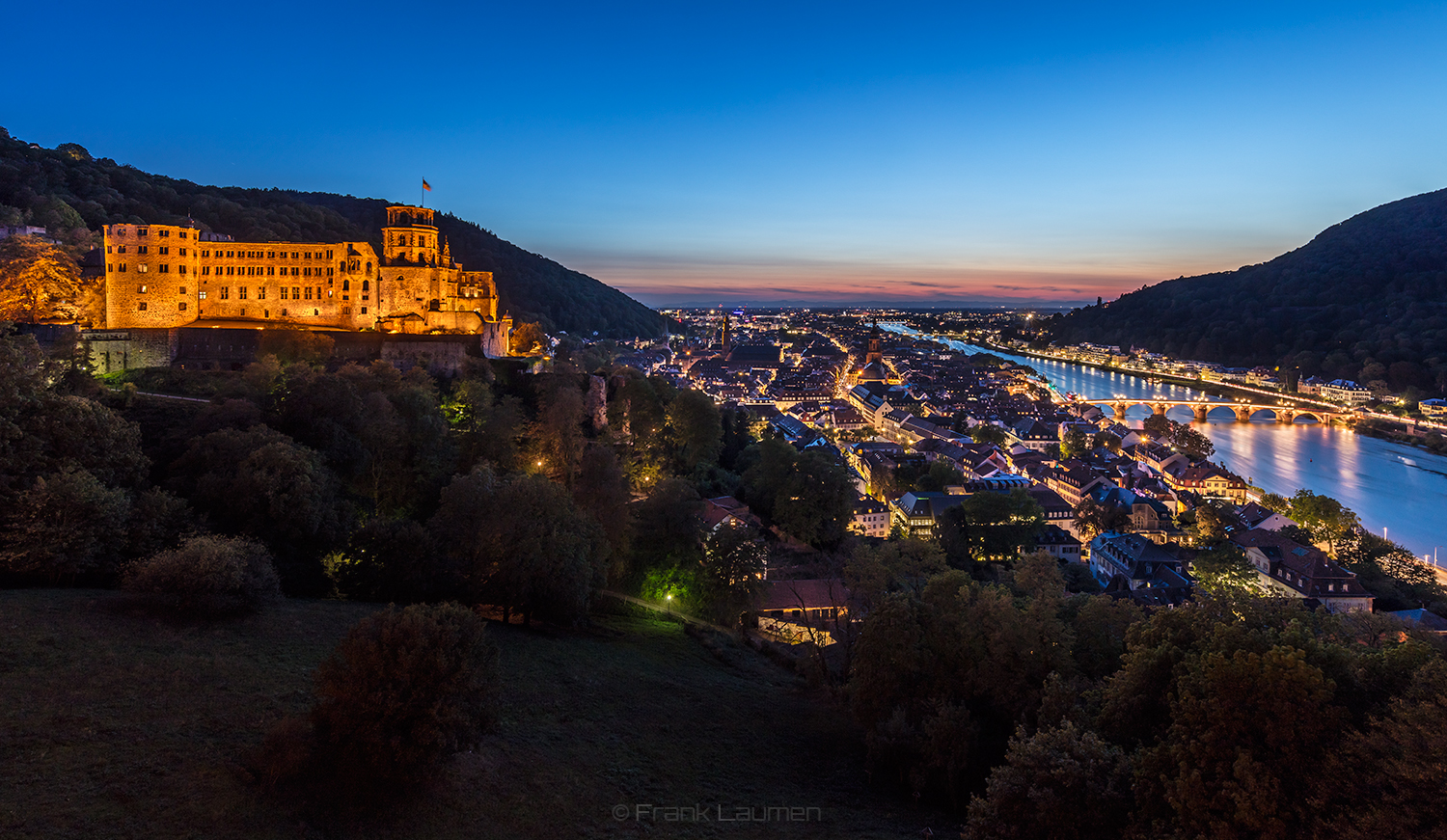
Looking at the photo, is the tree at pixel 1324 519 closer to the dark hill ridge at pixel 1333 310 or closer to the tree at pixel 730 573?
the tree at pixel 730 573

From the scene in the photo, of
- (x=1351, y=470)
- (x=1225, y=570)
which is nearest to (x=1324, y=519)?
(x=1225, y=570)

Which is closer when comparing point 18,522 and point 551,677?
point 18,522

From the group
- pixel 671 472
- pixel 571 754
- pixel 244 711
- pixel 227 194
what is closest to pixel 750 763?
pixel 571 754

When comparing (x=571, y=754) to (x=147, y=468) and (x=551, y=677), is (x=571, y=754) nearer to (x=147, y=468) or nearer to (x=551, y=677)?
(x=551, y=677)

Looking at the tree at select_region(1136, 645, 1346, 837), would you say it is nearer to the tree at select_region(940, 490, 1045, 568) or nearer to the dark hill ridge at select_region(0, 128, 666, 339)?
the tree at select_region(940, 490, 1045, 568)

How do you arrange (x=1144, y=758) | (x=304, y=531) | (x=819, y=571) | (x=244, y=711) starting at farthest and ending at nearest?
1. (x=819, y=571)
2. (x=304, y=531)
3. (x=244, y=711)
4. (x=1144, y=758)

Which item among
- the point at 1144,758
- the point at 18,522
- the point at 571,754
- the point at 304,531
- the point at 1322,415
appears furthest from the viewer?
the point at 1322,415

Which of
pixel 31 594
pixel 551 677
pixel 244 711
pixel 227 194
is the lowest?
pixel 551 677
